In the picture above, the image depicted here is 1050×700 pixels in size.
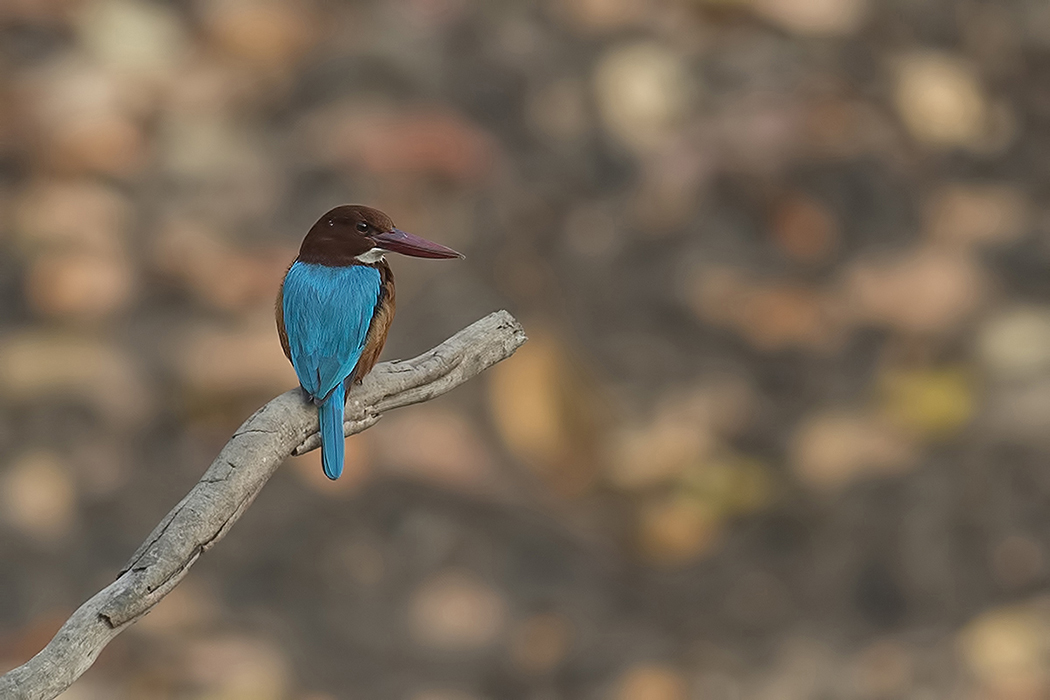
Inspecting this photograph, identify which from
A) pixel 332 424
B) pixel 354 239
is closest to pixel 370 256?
pixel 354 239

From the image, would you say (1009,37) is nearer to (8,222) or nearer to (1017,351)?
(1017,351)

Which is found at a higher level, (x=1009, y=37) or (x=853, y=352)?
(x=1009, y=37)

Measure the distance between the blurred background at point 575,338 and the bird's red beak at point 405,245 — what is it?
3.98ft

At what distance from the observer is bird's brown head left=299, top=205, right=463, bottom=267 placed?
885mm

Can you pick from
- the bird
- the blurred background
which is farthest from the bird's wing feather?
the blurred background

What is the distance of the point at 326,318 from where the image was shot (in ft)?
2.97

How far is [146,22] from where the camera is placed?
85.2 inches

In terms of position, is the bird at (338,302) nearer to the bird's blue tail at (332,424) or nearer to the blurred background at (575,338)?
the bird's blue tail at (332,424)

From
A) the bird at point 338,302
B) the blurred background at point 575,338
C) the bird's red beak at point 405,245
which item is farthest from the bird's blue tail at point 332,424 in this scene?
the blurred background at point 575,338

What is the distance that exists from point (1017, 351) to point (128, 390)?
1.59m

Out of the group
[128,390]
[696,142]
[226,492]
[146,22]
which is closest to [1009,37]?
[696,142]

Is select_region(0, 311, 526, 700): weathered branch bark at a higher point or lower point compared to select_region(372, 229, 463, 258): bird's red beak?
lower

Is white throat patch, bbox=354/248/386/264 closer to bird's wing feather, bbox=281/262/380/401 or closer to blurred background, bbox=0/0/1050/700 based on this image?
bird's wing feather, bbox=281/262/380/401

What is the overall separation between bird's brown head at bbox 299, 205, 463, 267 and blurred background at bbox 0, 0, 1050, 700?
46.4 inches
